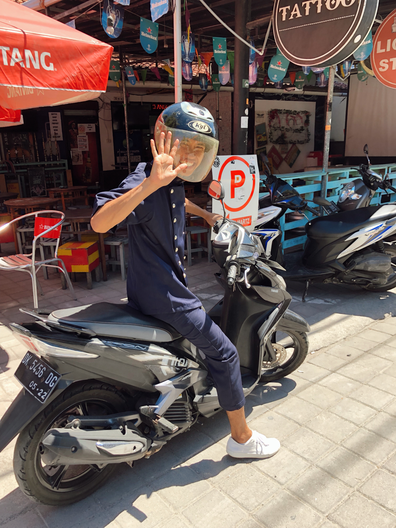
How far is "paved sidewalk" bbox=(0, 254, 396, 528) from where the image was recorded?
6.64ft

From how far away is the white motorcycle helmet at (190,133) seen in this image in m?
1.91

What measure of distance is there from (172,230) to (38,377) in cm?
93

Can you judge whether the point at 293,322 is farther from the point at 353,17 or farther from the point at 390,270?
the point at 353,17

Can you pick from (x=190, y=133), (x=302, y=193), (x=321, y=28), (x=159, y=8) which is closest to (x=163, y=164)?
(x=190, y=133)

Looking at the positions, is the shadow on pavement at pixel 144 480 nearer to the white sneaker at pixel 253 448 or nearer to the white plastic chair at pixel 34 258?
the white sneaker at pixel 253 448

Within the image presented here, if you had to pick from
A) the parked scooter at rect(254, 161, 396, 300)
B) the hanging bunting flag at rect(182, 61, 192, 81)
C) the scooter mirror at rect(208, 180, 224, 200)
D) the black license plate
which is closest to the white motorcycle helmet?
the scooter mirror at rect(208, 180, 224, 200)

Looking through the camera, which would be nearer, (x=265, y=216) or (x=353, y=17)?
(x=353, y=17)

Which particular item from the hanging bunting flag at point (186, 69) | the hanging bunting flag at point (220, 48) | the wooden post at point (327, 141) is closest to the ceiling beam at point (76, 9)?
the hanging bunting flag at point (186, 69)

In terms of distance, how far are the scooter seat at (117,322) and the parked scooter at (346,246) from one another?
8.80ft

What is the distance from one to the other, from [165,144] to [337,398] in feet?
7.17

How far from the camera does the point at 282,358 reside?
10.2ft

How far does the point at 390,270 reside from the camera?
4734mm

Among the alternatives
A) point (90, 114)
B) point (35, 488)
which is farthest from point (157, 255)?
point (90, 114)

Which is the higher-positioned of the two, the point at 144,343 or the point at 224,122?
the point at 224,122
